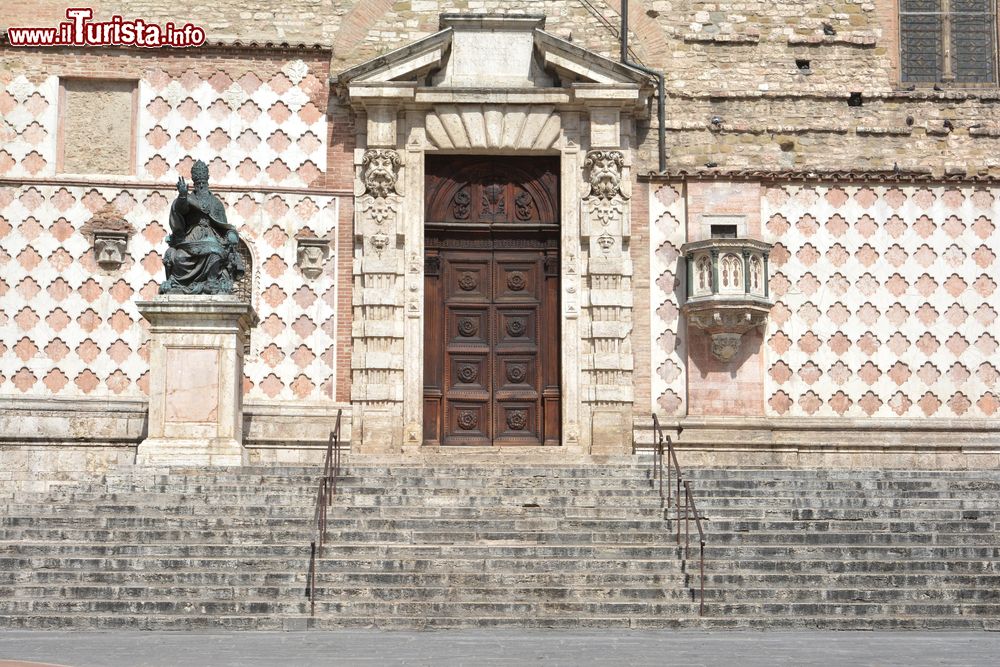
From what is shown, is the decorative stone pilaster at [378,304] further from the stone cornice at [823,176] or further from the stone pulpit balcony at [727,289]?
the stone pulpit balcony at [727,289]

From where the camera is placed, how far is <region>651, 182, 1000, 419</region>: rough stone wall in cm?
2070

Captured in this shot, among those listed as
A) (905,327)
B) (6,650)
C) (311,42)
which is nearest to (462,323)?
(311,42)

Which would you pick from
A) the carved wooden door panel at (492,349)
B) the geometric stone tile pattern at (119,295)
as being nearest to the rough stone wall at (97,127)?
the geometric stone tile pattern at (119,295)

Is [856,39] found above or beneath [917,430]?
above

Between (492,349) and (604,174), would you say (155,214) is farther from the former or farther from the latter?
(604,174)

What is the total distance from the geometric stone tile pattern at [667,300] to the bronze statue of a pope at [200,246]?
20.2ft

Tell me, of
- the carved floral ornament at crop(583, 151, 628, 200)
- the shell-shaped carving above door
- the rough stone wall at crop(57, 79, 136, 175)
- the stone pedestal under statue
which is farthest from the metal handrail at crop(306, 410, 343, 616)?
the rough stone wall at crop(57, 79, 136, 175)

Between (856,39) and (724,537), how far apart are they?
9938 mm

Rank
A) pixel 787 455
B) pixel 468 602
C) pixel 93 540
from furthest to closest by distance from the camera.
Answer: pixel 787 455, pixel 93 540, pixel 468 602

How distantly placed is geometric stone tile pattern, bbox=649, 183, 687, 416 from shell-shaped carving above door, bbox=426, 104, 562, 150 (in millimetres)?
1884

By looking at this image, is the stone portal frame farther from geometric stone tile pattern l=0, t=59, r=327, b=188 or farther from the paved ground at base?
the paved ground at base

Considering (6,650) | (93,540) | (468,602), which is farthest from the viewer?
(93,540)

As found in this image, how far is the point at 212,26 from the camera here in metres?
21.2

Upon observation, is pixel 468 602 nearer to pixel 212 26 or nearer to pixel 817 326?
pixel 817 326
